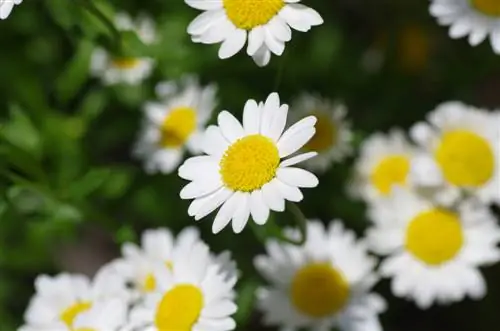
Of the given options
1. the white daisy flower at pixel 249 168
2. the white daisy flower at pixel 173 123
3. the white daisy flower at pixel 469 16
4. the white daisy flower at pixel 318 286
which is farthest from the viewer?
the white daisy flower at pixel 173 123

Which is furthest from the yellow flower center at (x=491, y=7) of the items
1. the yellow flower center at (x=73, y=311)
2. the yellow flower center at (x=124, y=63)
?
the yellow flower center at (x=73, y=311)

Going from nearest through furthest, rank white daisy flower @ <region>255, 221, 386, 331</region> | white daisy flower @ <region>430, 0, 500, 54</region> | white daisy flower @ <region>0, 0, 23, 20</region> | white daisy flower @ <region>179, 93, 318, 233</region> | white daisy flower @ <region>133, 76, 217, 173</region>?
white daisy flower @ <region>179, 93, 318, 233</region> < white daisy flower @ <region>0, 0, 23, 20</region> < white daisy flower @ <region>430, 0, 500, 54</region> < white daisy flower @ <region>255, 221, 386, 331</region> < white daisy flower @ <region>133, 76, 217, 173</region>

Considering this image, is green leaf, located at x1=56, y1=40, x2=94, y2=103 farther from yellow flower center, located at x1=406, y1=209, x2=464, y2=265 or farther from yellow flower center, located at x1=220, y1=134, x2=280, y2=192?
yellow flower center, located at x1=406, y1=209, x2=464, y2=265

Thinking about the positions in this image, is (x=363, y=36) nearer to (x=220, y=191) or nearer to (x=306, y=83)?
(x=306, y=83)

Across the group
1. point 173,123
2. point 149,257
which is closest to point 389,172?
point 173,123

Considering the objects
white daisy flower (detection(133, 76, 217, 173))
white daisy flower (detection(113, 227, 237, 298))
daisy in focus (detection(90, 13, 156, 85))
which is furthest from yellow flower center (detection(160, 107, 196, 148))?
white daisy flower (detection(113, 227, 237, 298))

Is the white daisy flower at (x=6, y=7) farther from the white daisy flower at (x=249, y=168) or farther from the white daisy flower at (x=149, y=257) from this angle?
Result: the white daisy flower at (x=149, y=257)

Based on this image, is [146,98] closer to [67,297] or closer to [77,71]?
[77,71]
